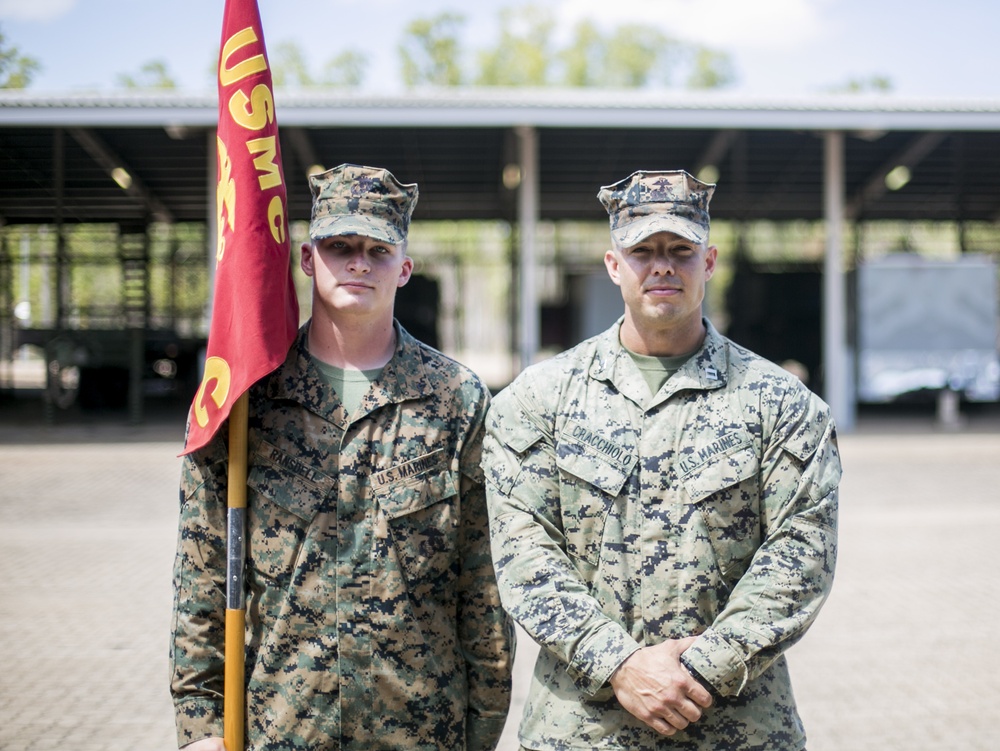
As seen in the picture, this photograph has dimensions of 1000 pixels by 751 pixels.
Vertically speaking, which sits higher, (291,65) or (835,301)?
(291,65)

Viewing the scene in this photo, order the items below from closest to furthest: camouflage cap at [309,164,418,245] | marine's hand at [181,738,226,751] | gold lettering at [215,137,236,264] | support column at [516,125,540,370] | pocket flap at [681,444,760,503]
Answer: pocket flap at [681,444,760,503] → marine's hand at [181,738,226,751] → camouflage cap at [309,164,418,245] → gold lettering at [215,137,236,264] → support column at [516,125,540,370]

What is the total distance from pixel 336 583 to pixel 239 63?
138 cm

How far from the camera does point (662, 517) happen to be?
2236 mm

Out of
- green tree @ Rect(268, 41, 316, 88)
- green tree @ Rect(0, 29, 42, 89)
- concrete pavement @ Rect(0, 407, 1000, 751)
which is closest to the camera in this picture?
concrete pavement @ Rect(0, 407, 1000, 751)

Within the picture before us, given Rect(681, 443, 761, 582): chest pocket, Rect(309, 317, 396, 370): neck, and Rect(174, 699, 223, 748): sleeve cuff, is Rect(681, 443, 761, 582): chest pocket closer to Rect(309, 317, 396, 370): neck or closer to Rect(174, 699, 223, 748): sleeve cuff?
Rect(309, 317, 396, 370): neck

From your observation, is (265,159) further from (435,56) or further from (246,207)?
(435,56)

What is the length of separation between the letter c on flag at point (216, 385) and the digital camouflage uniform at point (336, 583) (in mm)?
75

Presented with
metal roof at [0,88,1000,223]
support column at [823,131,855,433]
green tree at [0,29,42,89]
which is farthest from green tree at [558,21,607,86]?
green tree at [0,29,42,89]

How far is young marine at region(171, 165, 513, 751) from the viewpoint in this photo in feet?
7.80

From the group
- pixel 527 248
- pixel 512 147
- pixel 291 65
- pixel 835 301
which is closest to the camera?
pixel 527 248

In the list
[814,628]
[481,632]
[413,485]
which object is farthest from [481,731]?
[814,628]

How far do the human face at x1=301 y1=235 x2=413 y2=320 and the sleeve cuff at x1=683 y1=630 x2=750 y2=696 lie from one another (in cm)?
109

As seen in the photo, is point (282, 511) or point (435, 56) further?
point (435, 56)

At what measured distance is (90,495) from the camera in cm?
1001
